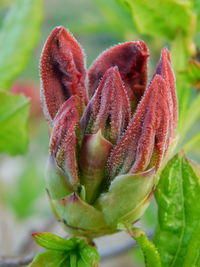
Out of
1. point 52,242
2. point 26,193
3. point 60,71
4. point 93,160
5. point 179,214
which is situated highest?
point 60,71

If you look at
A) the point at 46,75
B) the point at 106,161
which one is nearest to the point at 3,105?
the point at 46,75

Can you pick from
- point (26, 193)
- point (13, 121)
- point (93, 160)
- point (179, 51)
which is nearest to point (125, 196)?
point (93, 160)

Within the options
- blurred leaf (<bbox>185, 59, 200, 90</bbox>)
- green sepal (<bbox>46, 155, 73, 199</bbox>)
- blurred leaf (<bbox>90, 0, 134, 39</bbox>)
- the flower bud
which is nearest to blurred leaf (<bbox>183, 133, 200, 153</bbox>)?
blurred leaf (<bbox>185, 59, 200, 90</bbox>)

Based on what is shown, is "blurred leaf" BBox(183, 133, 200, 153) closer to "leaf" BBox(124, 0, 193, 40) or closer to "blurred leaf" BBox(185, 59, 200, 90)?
"blurred leaf" BBox(185, 59, 200, 90)

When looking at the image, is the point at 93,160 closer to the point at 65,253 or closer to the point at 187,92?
the point at 65,253

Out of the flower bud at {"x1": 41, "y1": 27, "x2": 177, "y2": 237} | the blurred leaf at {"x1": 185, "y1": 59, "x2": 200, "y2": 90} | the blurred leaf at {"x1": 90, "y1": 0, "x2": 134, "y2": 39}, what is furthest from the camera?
the blurred leaf at {"x1": 90, "y1": 0, "x2": 134, "y2": 39}

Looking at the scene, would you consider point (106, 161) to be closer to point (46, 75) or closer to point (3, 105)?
point (46, 75)
